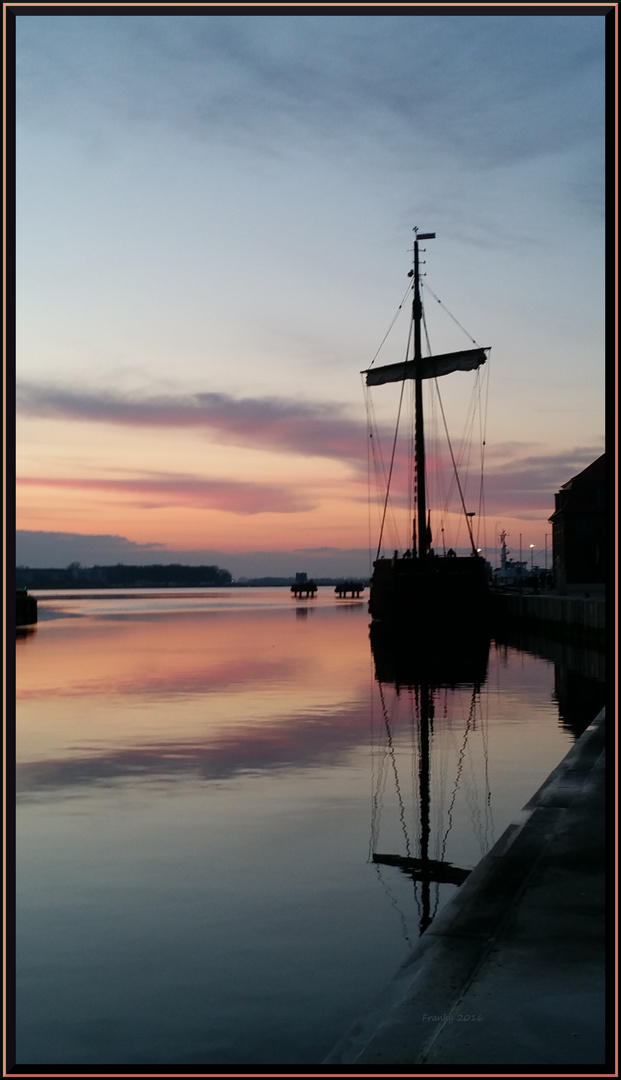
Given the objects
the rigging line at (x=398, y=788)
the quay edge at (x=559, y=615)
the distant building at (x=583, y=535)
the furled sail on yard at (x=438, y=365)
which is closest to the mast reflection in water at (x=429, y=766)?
the rigging line at (x=398, y=788)

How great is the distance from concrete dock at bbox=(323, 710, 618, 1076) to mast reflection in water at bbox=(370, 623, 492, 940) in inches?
68.0

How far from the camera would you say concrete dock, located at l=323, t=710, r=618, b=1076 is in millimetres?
5148

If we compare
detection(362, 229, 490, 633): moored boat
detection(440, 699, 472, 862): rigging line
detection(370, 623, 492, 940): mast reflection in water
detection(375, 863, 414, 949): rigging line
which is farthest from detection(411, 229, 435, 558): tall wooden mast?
detection(375, 863, 414, 949): rigging line

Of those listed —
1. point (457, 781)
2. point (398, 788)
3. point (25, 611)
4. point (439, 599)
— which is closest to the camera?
point (398, 788)

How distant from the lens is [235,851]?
1199 cm

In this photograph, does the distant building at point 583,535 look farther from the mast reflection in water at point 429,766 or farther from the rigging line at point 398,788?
the rigging line at point 398,788

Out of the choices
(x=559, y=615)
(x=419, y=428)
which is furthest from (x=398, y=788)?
(x=419, y=428)

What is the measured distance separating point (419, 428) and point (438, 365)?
4757 mm

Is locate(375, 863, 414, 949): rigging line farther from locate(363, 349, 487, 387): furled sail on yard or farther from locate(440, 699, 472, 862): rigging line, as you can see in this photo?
locate(363, 349, 487, 387): furled sail on yard

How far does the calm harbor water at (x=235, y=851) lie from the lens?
7.32 meters

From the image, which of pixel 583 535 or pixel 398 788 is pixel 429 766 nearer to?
pixel 398 788
